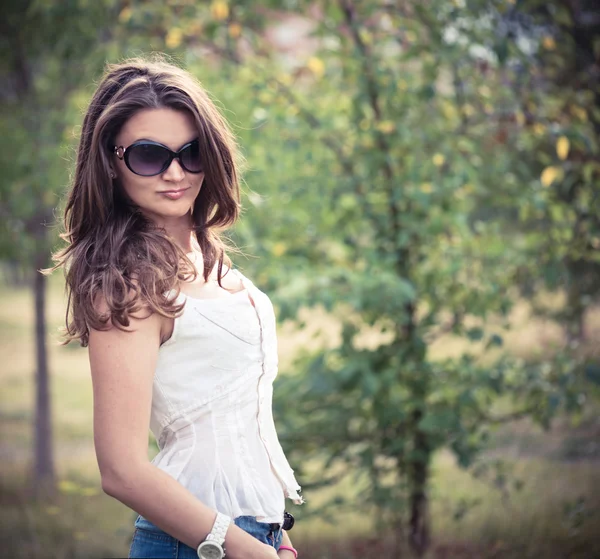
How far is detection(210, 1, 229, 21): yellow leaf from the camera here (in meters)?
3.49

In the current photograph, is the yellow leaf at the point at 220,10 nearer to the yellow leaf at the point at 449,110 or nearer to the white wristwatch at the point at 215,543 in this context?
the yellow leaf at the point at 449,110

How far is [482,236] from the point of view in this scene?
3527 millimetres

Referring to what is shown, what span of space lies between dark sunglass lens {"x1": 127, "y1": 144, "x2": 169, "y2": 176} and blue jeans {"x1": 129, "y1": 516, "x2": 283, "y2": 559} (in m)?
0.69

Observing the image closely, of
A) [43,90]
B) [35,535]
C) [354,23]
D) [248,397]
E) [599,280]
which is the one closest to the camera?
[248,397]

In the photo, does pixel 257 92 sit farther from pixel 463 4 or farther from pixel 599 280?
pixel 599 280

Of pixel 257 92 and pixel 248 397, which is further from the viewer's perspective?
pixel 257 92

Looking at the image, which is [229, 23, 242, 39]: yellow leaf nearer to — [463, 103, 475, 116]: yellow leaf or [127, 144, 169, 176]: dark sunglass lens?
[463, 103, 475, 116]: yellow leaf

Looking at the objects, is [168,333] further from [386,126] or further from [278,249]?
[386,126]

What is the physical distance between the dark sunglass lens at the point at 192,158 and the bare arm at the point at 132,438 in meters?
0.37

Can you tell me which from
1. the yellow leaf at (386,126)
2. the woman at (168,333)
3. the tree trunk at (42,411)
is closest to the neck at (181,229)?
the woman at (168,333)

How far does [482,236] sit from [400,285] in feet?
2.51

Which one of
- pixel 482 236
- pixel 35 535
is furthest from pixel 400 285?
pixel 35 535

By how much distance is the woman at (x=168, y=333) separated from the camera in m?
1.25

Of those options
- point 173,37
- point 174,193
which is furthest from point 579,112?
point 174,193
